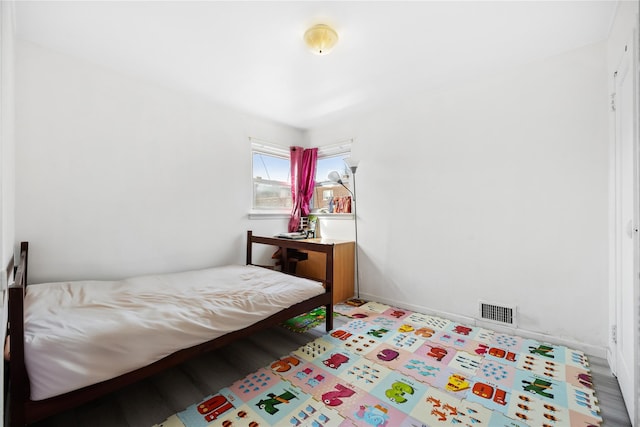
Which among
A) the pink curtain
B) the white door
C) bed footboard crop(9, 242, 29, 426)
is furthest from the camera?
the pink curtain

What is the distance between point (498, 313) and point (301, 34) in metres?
2.79

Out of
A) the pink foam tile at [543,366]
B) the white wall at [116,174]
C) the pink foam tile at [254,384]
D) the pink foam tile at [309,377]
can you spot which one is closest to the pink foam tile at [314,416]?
the pink foam tile at [309,377]

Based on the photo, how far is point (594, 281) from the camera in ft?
6.68

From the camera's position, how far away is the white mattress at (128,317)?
1186mm

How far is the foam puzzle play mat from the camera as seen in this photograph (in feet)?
4.61

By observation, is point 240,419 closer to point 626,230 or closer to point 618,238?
point 626,230

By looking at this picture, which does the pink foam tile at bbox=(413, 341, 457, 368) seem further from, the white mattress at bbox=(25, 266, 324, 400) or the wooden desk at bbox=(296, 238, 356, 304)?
the wooden desk at bbox=(296, 238, 356, 304)

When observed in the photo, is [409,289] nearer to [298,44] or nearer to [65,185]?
[298,44]

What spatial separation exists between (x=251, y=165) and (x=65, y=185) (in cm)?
177

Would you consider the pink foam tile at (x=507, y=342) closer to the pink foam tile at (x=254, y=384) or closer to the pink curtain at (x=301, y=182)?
the pink foam tile at (x=254, y=384)

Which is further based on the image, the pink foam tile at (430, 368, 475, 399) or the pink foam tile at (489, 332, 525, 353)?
the pink foam tile at (489, 332, 525, 353)

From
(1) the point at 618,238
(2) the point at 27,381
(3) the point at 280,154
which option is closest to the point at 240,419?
(2) the point at 27,381

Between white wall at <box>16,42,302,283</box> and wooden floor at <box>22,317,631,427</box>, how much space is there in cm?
118

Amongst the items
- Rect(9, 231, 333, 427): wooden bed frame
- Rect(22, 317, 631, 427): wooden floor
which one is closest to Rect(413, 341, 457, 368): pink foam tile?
Rect(22, 317, 631, 427): wooden floor
